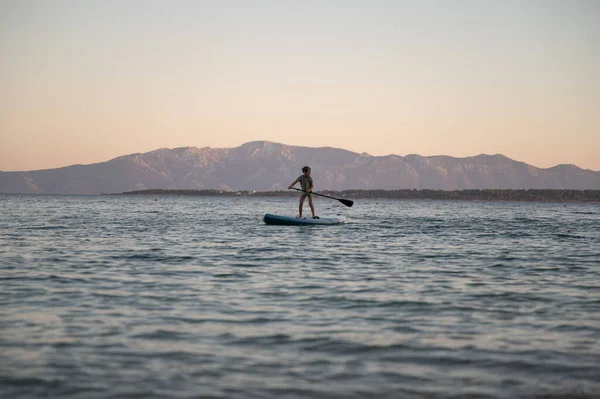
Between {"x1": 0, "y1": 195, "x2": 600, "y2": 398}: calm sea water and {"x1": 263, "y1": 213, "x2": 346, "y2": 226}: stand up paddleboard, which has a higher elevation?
{"x1": 263, "y1": 213, "x2": 346, "y2": 226}: stand up paddleboard

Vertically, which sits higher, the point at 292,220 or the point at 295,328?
the point at 292,220

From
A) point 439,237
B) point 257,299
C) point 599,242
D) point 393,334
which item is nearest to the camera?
point 393,334

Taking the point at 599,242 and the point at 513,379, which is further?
the point at 599,242

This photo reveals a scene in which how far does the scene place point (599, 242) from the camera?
29.5 metres

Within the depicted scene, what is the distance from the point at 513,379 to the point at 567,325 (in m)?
3.38

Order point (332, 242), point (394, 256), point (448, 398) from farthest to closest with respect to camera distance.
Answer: point (332, 242), point (394, 256), point (448, 398)

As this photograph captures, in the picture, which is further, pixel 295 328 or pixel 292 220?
pixel 292 220

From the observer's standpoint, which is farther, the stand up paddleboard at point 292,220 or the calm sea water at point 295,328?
the stand up paddleboard at point 292,220

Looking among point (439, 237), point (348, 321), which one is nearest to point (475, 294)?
point (348, 321)

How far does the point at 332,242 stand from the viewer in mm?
26406

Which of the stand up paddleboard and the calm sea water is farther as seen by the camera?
the stand up paddleboard

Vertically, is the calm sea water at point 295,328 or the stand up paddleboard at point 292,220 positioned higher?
the stand up paddleboard at point 292,220

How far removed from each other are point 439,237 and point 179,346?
944 inches

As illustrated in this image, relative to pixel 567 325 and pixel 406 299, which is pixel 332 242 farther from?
pixel 567 325
